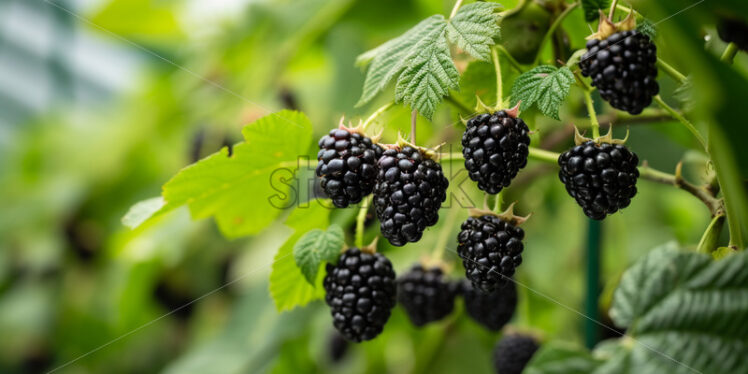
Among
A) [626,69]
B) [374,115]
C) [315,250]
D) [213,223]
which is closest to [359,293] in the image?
[315,250]

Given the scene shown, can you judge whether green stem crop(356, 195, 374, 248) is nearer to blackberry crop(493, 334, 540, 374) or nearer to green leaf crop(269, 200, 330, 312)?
green leaf crop(269, 200, 330, 312)

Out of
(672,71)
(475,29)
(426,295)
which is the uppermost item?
(475,29)

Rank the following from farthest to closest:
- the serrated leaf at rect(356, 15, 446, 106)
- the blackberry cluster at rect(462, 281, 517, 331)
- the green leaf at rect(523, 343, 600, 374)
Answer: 1. the blackberry cluster at rect(462, 281, 517, 331)
2. the serrated leaf at rect(356, 15, 446, 106)
3. the green leaf at rect(523, 343, 600, 374)

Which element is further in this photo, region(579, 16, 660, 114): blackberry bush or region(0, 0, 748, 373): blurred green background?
region(0, 0, 748, 373): blurred green background

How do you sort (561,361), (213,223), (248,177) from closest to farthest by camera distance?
(561,361)
(248,177)
(213,223)

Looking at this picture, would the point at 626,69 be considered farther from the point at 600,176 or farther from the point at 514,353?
the point at 514,353

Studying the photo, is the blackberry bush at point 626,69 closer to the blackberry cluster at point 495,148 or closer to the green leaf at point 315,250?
the blackberry cluster at point 495,148

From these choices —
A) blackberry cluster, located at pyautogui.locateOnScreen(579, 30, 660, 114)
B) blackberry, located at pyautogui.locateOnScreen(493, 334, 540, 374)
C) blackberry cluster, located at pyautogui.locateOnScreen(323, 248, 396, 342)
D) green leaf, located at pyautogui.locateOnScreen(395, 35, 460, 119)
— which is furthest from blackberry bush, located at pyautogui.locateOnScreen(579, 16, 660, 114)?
blackberry, located at pyautogui.locateOnScreen(493, 334, 540, 374)
